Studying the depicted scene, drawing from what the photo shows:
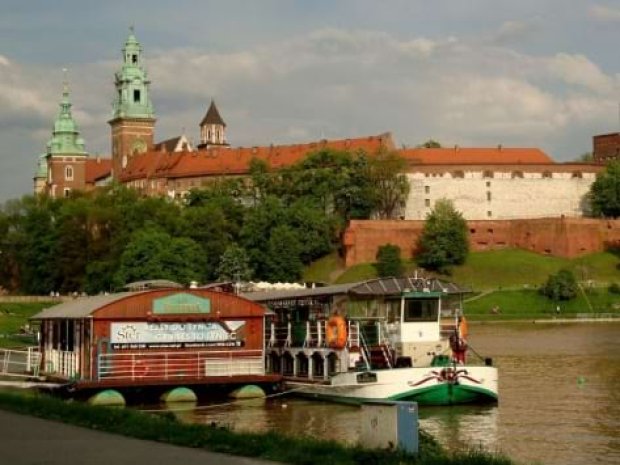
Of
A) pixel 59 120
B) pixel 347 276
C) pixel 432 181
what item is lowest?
pixel 347 276

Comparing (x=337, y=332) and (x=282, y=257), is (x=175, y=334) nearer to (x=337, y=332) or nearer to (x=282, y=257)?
(x=337, y=332)

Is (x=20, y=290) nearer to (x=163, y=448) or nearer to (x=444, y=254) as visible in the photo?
(x=444, y=254)

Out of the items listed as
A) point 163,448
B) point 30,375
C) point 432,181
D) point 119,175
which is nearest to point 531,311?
point 432,181

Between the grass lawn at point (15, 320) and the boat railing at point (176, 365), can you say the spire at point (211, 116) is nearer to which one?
the grass lawn at point (15, 320)

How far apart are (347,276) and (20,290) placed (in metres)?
33.8

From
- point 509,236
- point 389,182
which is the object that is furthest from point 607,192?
point 389,182

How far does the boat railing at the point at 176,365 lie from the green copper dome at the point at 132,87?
4988 inches

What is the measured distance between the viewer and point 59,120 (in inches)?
6437

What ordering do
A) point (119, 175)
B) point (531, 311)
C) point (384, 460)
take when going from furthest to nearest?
point (119, 175) → point (531, 311) → point (384, 460)

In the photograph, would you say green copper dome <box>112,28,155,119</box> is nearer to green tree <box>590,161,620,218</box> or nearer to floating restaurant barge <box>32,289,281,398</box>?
green tree <box>590,161,620,218</box>

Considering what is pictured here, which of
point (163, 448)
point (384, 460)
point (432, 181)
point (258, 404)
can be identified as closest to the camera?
point (384, 460)

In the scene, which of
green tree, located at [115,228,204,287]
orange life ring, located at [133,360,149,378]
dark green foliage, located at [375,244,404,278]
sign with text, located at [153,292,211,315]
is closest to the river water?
orange life ring, located at [133,360,149,378]

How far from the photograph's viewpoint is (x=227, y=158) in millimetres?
148250

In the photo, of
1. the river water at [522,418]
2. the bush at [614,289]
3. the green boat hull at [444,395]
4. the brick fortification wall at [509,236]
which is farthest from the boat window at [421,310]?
the brick fortification wall at [509,236]
